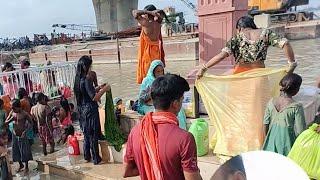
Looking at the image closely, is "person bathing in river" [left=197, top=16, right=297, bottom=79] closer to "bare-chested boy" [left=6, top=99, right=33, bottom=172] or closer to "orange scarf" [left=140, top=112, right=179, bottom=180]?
"orange scarf" [left=140, top=112, right=179, bottom=180]

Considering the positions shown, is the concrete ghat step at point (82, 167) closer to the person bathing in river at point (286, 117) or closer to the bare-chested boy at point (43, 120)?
the bare-chested boy at point (43, 120)

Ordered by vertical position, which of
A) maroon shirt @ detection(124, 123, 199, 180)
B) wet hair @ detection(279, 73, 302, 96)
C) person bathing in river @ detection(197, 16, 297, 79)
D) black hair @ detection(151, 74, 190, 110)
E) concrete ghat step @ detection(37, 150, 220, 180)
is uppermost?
person bathing in river @ detection(197, 16, 297, 79)

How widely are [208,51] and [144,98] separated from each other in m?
1.81

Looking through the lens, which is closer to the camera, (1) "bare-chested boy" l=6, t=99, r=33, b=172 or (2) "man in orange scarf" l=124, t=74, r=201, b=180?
(2) "man in orange scarf" l=124, t=74, r=201, b=180

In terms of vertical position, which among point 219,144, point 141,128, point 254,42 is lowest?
point 219,144

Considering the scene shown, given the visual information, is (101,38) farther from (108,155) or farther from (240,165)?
(240,165)

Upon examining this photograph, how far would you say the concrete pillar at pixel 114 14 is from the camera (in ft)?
194

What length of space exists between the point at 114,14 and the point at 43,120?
2186 inches

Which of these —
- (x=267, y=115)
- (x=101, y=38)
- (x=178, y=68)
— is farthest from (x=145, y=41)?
(x=101, y=38)

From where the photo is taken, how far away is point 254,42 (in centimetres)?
351

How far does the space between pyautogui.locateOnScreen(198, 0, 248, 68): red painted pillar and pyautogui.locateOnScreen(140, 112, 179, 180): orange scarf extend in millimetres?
3422

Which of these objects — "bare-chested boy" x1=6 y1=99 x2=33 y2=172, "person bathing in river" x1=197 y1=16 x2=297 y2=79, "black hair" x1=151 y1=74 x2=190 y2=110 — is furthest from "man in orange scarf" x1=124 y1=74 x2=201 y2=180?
"bare-chested boy" x1=6 y1=99 x2=33 y2=172

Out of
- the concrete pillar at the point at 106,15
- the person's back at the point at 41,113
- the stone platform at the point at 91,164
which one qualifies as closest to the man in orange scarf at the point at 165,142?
the stone platform at the point at 91,164

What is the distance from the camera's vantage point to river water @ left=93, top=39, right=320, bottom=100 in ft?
48.1
